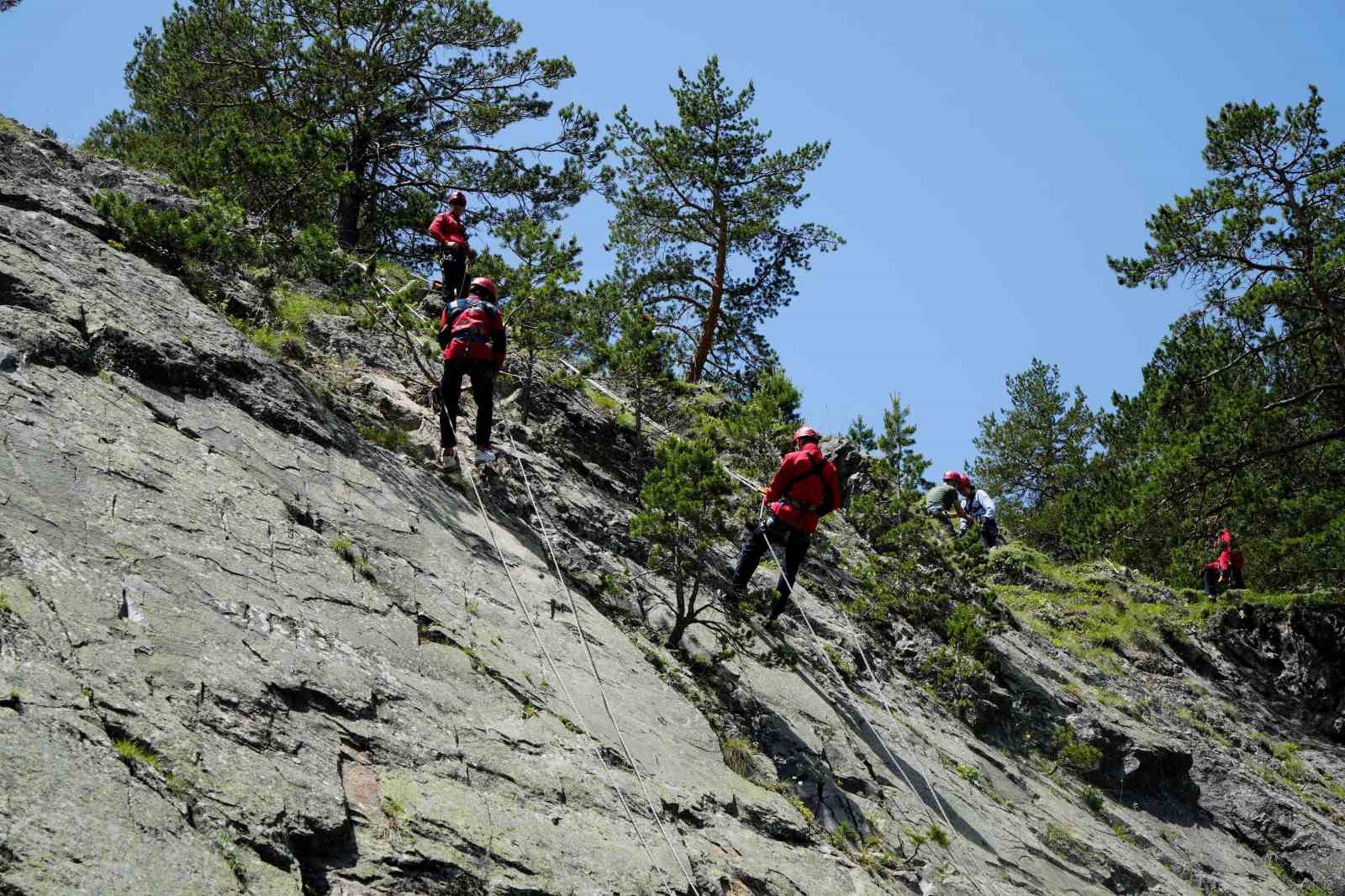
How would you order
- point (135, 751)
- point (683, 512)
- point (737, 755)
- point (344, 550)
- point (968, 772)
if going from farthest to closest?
point (968, 772)
point (683, 512)
point (737, 755)
point (344, 550)
point (135, 751)

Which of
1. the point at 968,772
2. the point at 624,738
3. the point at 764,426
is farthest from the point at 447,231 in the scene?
the point at 968,772

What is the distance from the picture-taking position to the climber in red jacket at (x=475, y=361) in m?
9.45

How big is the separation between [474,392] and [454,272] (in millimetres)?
3364

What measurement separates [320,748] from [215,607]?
3.48 ft

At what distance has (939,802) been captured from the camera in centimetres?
830

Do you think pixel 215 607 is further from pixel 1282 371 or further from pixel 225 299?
pixel 1282 371

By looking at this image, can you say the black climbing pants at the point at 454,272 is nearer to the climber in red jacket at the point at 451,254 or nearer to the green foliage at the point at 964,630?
the climber in red jacket at the point at 451,254

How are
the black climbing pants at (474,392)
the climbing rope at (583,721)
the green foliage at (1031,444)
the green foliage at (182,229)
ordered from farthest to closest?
the green foliage at (1031,444) < the green foliage at (182,229) < the black climbing pants at (474,392) < the climbing rope at (583,721)

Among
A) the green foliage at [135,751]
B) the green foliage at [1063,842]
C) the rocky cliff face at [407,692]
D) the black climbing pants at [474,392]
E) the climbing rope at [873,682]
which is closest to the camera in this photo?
the green foliage at [135,751]

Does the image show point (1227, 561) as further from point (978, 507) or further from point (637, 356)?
point (637, 356)

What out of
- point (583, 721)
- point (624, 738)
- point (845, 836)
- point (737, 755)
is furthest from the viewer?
point (737, 755)

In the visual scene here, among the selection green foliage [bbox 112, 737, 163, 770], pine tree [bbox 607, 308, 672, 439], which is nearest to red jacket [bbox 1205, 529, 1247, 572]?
pine tree [bbox 607, 308, 672, 439]

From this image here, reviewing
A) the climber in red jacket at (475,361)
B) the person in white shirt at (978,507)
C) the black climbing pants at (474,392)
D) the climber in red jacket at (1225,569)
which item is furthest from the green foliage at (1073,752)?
the climber in red jacket at (1225,569)

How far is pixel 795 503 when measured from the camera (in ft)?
32.6
